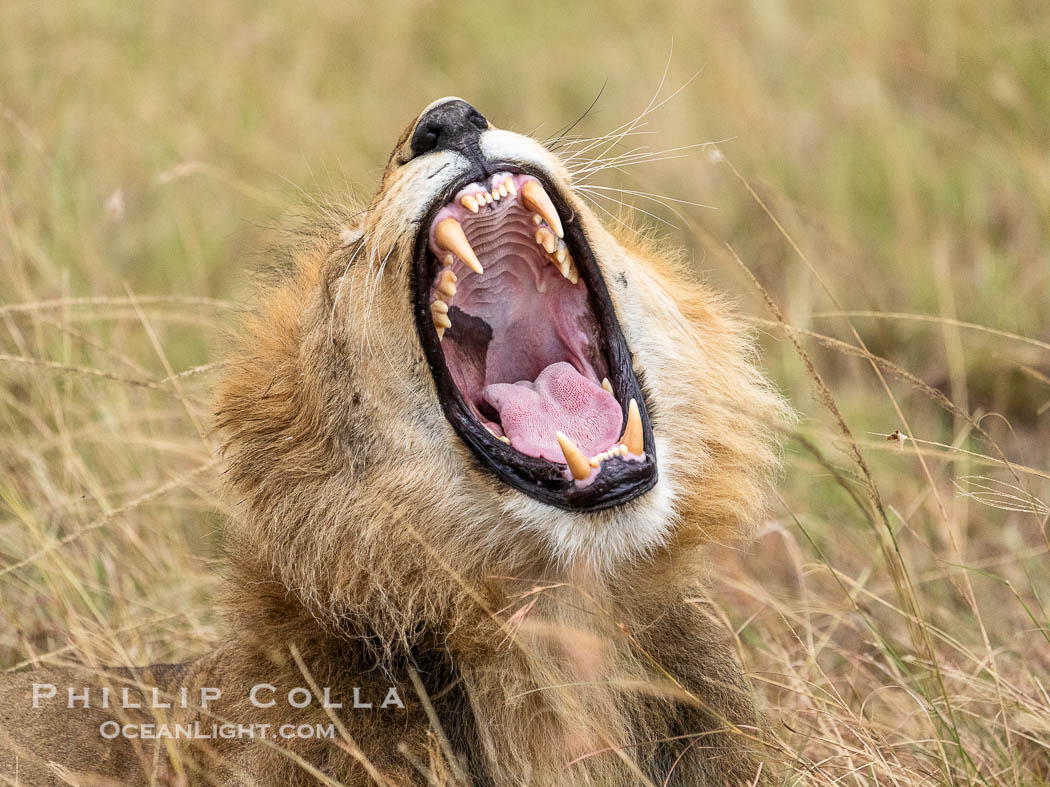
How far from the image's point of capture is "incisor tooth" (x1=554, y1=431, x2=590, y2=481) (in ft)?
8.57

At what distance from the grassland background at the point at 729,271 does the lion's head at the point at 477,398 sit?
314 millimetres

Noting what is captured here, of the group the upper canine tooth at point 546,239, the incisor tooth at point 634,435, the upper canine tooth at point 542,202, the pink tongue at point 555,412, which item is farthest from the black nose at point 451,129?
the incisor tooth at point 634,435

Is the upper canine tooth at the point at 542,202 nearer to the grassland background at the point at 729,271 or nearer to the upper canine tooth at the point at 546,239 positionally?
the upper canine tooth at the point at 546,239

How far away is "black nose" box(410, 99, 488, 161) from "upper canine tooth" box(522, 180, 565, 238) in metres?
0.13

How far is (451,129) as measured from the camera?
111 inches

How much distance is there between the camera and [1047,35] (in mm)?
6477

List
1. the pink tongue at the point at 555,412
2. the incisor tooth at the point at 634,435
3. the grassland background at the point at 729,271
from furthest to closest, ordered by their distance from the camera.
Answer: the grassland background at the point at 729,271, the pink tongue at the point at 555,412, the incisor tooth at the point at 634,435

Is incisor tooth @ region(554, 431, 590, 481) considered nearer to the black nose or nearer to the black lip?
the black lip

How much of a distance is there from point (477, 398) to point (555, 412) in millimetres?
227

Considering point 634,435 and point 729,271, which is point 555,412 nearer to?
point 634,435

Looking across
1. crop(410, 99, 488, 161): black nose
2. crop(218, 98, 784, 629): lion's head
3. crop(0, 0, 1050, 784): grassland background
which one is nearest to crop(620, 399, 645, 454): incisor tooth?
crop(218, 98, 784, 629): lion's head

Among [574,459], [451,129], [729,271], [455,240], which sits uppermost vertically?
[451,129]

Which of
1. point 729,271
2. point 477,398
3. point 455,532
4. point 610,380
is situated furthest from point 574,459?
point 729,271

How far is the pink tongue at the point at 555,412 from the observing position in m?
2.86
